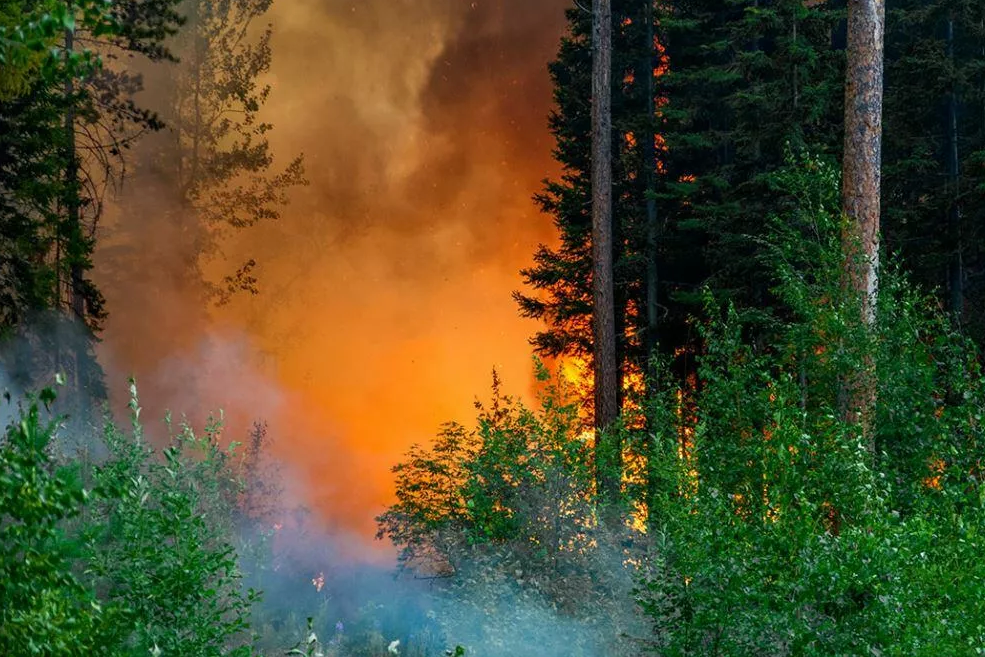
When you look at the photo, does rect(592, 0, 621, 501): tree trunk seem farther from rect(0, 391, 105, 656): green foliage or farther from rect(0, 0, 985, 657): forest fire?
rect(0, 391, 105, 656): green foliage

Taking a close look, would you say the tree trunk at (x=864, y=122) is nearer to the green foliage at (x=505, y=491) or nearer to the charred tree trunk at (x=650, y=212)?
the green foliage at (x=505, y=491)

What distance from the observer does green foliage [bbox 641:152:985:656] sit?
21.2ft

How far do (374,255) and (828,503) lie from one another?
26109 mm

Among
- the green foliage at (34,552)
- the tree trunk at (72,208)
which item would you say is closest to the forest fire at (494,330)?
the green foliage at (34,552)

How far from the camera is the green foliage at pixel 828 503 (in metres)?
6.47

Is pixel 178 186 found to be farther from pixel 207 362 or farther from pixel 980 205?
pixel 980 205

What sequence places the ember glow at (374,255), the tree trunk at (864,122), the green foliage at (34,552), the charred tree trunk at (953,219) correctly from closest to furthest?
the green foliage at (34,552) < the tree trunk at (864,122) < the charred tree trunk at (953,219) < the ember glow at (374,255)

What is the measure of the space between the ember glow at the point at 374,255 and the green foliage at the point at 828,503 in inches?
682

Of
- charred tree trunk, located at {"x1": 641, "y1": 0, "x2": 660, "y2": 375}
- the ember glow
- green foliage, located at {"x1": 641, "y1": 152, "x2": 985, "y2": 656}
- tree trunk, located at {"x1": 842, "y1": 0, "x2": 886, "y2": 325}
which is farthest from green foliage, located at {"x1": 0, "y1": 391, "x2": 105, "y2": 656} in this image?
the ember glow

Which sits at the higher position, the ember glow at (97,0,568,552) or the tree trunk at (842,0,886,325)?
the ember glow at (97,0,568,552)

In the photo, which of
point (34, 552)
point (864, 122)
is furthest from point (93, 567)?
point (864, 122)

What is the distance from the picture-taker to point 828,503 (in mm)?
7629

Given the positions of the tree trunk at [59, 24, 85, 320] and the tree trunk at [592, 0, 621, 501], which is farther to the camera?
the tree trunk at [592, 0, 621, 501]

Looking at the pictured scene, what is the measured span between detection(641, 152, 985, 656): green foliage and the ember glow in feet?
56.8
